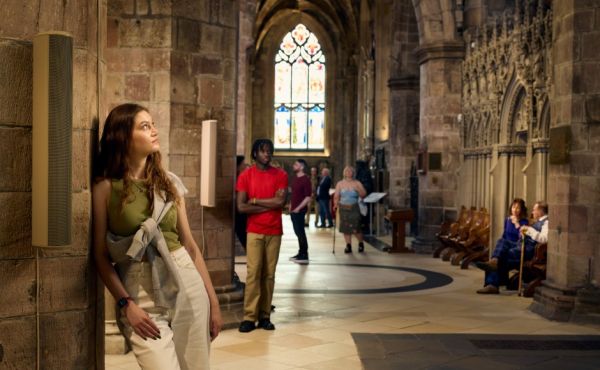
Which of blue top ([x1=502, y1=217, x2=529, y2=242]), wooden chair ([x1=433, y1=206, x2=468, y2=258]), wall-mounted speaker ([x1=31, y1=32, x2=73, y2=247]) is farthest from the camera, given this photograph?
wooden chair ([x1=433, y1=206, x2=468, y2=258])

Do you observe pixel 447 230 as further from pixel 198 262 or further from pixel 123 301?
pixel 123 301

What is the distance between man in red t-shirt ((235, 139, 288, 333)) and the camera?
280 inches

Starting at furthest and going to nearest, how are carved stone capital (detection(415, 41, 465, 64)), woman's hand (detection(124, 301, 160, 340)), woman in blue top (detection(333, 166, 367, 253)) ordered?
carved stone capital (detection(415, 41, 465, 64)) → woman in blue top (detection(333, 166, 367, 253)) → woman's hand (detection(124, 301, 160, 340))

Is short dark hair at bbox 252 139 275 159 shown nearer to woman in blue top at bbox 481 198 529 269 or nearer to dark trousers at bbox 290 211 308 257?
woman in blue top at bbox 481 198 529 269

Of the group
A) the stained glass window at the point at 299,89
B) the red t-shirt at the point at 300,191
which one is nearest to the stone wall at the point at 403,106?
the red t-shirt at the point at 300,191

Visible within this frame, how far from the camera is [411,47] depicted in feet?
63.9

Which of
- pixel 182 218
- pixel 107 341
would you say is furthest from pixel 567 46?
pixel 182 218

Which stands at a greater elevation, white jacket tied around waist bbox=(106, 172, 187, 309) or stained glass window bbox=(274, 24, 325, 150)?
stained glass window bbox=(274, 24, 325, 150)

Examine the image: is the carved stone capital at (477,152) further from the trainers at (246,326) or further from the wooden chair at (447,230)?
the trainers at (246,326)

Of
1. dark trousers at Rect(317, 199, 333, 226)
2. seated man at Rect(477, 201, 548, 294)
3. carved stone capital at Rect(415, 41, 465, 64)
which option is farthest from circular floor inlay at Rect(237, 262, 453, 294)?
dark trousers at Rect(317, 199, 333, 226)

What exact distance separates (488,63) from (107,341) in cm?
886

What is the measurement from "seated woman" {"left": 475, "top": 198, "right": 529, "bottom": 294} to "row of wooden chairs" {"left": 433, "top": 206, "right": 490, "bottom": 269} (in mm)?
2427

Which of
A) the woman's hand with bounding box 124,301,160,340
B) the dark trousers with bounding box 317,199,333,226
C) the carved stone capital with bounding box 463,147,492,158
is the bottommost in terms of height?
the dark trousers with bounding box 317,199,333,226

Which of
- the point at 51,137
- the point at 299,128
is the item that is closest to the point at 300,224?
the point at 51,137
